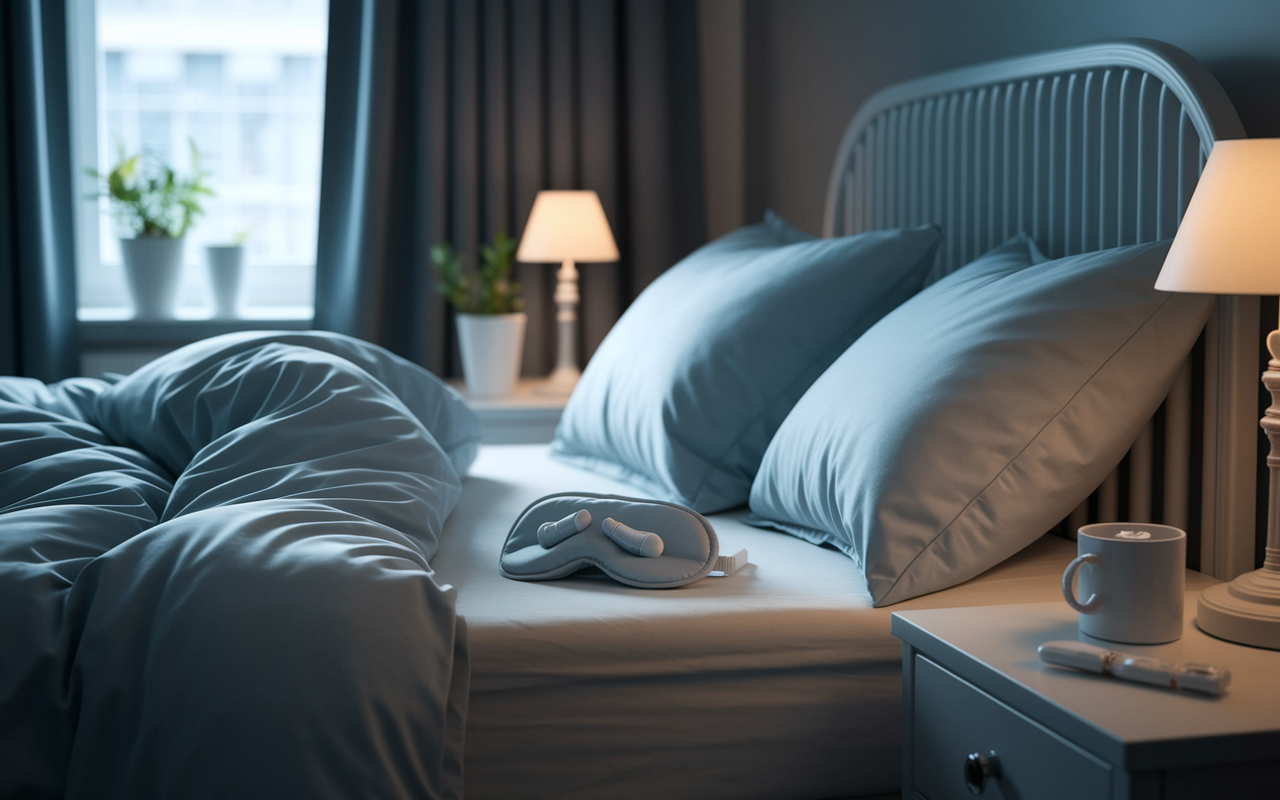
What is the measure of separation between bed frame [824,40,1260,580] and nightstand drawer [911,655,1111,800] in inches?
17.0

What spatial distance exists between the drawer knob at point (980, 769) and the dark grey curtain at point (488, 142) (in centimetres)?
239

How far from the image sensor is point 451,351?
321 cm

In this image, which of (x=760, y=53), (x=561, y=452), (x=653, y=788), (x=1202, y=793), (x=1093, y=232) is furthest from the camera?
(x=760, y=53)

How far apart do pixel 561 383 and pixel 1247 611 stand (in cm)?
213

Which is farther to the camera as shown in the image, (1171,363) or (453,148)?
(453,148)

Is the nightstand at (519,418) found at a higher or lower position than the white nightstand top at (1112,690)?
lower

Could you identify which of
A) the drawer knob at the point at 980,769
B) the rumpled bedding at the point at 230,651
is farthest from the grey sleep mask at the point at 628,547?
the drawer knob at the point at 980,769

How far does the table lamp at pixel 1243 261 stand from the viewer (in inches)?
35.9

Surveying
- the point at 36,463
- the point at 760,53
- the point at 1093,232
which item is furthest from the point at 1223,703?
the point at 760,53

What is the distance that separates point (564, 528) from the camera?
4.05 ft

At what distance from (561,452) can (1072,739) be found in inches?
52.7

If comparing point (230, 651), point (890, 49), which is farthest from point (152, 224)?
point (230, 651)

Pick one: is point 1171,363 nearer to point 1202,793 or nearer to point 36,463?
point 1202,793

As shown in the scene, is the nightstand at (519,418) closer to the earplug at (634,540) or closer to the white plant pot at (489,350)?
the white plant pot at (489,350)
